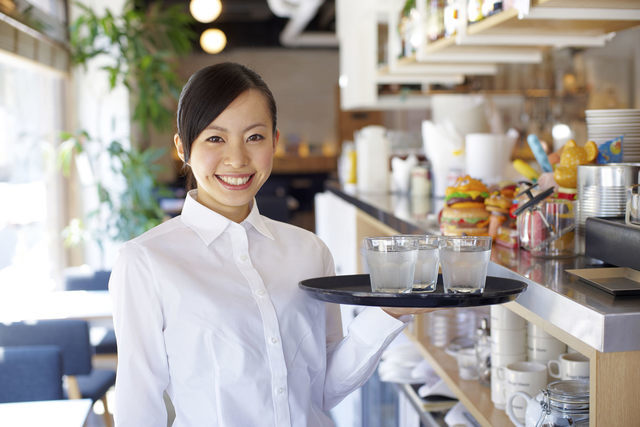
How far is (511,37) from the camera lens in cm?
291

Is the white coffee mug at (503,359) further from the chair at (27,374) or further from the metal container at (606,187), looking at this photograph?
the chair at (27,374)

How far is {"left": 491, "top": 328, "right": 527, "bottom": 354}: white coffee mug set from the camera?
6.00ft

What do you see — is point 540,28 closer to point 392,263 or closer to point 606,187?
point 606,187

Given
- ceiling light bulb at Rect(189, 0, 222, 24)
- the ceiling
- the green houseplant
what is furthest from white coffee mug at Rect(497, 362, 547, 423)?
the ceiling

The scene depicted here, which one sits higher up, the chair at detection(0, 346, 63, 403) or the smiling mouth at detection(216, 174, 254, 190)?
the smiling mouth at detection(216, 174, 254, 190)

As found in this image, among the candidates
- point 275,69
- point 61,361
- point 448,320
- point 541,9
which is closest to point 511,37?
point 541,9

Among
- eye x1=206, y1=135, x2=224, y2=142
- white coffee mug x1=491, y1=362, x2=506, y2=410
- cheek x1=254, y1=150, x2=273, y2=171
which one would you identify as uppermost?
eye x1=206, y1=135, x2=224, y2=142

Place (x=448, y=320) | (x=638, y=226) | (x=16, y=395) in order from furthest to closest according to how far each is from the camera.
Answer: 1. (x=16, y=395)
2. (x=448, y=320)
3. (x=638, y=226)

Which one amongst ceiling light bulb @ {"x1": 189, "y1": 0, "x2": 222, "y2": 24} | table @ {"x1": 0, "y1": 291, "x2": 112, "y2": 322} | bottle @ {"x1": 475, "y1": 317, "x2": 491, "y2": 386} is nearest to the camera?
bottle @ {"x1": 475, "y1": 317, "x2": 491, "y2": 386}

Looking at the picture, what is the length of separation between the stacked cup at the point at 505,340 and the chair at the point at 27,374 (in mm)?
1600

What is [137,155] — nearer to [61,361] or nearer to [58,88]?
[58,88]

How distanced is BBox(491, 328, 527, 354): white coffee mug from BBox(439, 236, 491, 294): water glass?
593 millimetres

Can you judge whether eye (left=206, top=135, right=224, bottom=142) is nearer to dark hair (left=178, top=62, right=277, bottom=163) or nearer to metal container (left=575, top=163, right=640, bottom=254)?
dark hair (left=178, top=62, right=277, bottom=163)

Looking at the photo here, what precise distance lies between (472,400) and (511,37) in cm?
159
